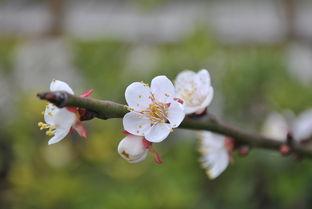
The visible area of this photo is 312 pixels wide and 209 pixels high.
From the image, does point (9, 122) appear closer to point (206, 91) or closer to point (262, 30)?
point (206, 91)

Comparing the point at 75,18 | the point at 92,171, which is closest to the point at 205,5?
the point at 75,18

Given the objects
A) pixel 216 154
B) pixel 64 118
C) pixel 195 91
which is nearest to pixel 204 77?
pixel 195 91

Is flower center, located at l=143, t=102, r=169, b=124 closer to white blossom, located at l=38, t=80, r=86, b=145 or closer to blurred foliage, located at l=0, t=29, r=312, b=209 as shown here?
white blossom, located at l=38, t=80, r=86, b=145

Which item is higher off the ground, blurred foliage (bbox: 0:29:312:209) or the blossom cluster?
the blossom cluster

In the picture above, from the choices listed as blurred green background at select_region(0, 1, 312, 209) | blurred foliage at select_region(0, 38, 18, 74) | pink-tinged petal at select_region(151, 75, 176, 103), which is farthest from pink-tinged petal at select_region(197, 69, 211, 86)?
blurred foliage at select_region(0, 38, 18, 74)

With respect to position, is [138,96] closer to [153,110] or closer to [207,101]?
[153,110]

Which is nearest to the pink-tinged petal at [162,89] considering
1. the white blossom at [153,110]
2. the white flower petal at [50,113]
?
the white blossom at [153,110]

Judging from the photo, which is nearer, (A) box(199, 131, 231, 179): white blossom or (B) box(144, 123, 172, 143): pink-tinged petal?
(B) box(144, 123, 172, 143): pink-tinged petal

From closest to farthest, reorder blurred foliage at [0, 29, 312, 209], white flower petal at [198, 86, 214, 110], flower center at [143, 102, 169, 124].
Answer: flower center at [143, 102, 169, 124] < white flower petal at [198, 86, 214, 110] < blurred foliage at [0, 29, 312, 209]
